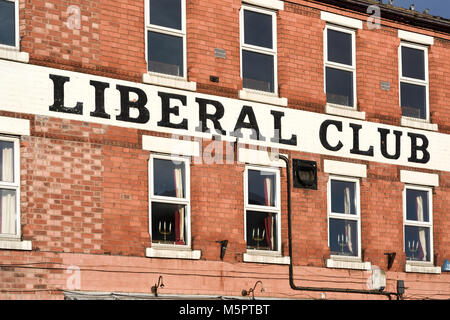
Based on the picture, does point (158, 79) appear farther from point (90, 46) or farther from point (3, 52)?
point (3, 52)

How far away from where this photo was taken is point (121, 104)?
17.9m

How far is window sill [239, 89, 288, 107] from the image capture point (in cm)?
1948

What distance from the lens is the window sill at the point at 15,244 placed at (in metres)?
16.1

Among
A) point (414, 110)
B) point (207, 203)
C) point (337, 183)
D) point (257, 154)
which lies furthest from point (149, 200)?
point (414, 110)

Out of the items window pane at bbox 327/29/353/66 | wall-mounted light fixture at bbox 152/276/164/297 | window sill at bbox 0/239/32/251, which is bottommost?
wall-mounted light fixture at bbox 152/276/164/297

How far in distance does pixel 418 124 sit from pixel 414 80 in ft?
3.59

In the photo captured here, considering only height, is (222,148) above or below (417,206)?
above

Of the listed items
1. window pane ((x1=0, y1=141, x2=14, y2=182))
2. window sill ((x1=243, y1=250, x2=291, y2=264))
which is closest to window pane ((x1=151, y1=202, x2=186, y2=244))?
window sill ((x1=243, y1=250, x2=291, y2=264))

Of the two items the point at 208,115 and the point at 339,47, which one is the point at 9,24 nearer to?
the point at 208,115

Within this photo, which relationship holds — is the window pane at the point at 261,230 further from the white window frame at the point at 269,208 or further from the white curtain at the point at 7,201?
the white curtain at the point at 7,201

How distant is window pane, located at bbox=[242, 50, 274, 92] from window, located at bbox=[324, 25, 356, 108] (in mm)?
1500

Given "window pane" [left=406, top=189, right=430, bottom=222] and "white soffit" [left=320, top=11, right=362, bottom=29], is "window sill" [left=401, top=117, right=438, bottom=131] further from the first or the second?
"white soffit" [left=320, top=11, right=362, bottom=29]

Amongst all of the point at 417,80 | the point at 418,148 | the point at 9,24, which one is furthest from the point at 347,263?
the point at 9,24

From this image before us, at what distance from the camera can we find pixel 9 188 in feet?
54.1
